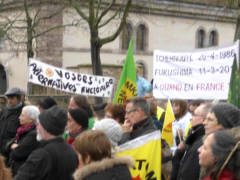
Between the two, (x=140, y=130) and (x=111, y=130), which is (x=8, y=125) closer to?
(x=140, y=130)

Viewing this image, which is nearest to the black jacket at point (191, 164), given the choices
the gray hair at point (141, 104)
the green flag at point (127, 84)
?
the gray hair at point (141, 104)

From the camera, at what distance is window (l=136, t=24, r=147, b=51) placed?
3055 centimetres

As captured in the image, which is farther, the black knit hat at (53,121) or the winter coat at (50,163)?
the black knit hat at (53,121)

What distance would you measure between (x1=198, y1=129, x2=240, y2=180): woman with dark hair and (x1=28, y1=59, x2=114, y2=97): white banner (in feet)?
20.5

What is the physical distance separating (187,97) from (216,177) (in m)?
3.40

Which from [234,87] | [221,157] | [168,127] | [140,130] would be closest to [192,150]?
[140,130]

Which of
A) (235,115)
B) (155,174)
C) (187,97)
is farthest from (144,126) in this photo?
(187,97)

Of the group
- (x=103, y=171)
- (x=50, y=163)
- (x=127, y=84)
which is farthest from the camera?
(x=127, y=84)

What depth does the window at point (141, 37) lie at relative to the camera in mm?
30548

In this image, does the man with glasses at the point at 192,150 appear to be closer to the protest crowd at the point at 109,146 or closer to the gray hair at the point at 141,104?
the protest crowd at the point at 109,146

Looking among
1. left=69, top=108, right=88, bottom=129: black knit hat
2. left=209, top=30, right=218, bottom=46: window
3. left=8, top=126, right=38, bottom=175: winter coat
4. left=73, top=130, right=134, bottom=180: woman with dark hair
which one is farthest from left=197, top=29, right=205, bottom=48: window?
left=73, top=130, right=134, bottom=180: woman with dark hair

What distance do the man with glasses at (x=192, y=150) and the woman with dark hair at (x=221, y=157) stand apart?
3.39 feet

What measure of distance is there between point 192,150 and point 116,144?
0.89m

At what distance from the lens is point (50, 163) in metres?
3.50
